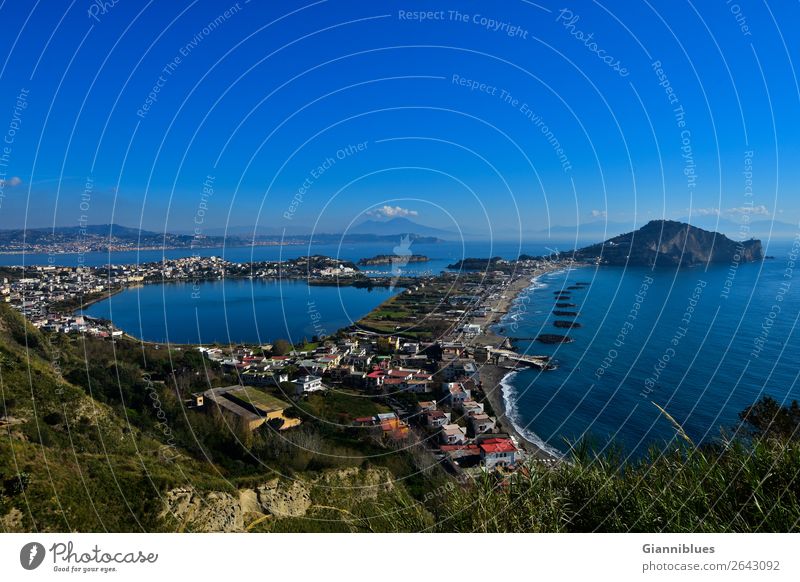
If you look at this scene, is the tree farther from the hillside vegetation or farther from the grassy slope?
the grassy slope

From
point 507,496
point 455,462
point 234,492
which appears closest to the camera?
point 507,496

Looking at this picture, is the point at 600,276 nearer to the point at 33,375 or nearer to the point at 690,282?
the point at 690,282

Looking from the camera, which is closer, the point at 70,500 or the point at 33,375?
the point at 70,500

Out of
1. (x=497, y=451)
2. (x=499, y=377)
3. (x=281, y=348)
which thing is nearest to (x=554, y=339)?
(x=499, y=377)

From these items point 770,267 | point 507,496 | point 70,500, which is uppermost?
point 770,267

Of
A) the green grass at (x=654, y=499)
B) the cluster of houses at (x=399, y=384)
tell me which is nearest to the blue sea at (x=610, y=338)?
the cluster of houses at (x=399, y=384)
